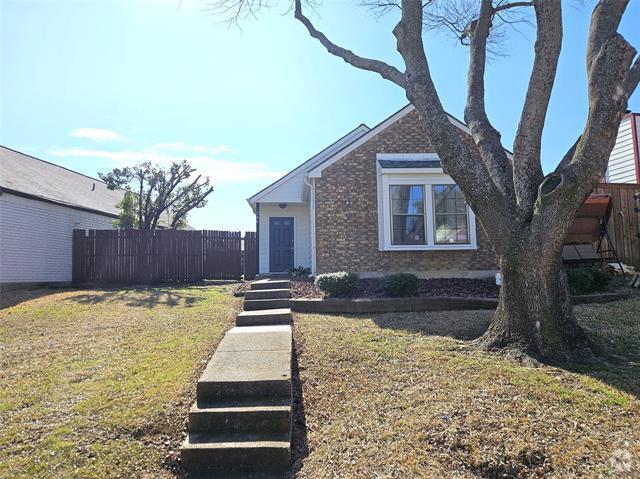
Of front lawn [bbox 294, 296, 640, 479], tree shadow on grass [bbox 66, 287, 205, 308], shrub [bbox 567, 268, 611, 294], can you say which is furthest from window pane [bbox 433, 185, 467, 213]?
tree shadow on grass [bbox 66, 287, 205, 308]

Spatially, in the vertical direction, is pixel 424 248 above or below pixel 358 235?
below

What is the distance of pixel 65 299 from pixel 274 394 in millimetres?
9151

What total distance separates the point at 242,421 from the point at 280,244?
12.2 metres

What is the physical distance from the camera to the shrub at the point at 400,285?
826 cm

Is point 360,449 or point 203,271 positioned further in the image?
point 203,271

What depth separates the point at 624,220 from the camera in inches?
431

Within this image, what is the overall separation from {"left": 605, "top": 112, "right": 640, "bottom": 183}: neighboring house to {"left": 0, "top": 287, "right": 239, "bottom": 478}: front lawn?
46.8 feet

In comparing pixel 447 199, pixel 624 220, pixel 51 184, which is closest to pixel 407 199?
pixel 447 199

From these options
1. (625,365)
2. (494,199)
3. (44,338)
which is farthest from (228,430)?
(44,338)

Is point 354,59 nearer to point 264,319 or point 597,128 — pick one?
point 597,128

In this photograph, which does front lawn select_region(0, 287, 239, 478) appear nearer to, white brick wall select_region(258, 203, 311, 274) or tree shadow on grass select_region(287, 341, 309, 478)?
tree shadow on grass select_region(287, 341, 309, 478)

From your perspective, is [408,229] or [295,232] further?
[295,232]

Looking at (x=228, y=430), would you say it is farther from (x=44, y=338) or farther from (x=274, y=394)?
(x=44, y=338)

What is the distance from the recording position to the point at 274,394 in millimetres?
3494
